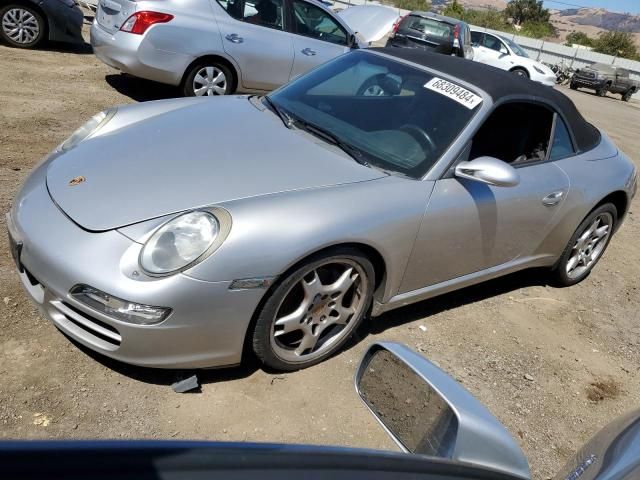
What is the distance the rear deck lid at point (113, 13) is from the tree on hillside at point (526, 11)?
83.7m

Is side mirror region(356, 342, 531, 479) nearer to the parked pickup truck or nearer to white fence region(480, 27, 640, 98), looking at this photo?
the parked pickup truck

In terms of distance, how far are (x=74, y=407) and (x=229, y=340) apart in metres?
0.71

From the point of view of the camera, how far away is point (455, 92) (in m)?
3.53

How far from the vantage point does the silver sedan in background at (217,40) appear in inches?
259

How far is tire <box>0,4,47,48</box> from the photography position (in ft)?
27.5

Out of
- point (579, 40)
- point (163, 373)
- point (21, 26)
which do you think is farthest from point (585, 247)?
point (579, 40)

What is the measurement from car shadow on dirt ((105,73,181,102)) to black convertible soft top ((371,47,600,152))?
4.10 meters

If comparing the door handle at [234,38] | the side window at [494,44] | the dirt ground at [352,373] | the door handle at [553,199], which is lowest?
the dirt ground at [352,373]

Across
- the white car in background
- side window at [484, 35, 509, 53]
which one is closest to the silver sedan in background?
the white car in background

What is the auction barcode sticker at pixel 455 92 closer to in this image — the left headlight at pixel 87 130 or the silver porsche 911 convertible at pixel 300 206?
the silver porsche 911 convertible at pixel 300 206

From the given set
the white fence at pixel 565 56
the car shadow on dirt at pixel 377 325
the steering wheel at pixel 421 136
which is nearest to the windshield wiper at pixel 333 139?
the steering wheel at pixel 421 136

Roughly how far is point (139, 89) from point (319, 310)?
5893mm

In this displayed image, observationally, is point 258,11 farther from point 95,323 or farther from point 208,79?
point 95,323

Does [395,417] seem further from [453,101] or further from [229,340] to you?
[453,101]
